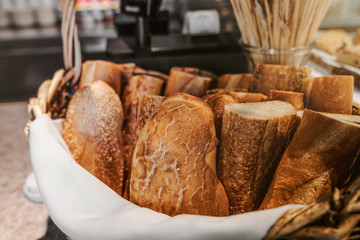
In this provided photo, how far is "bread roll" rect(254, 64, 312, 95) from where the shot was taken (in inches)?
22.6

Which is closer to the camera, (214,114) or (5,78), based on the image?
(214,114)

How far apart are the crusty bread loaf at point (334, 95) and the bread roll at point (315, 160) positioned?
10cm

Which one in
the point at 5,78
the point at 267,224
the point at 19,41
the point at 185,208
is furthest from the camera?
the point at 19,41

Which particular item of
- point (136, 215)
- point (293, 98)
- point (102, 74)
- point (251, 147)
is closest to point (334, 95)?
point (293, 98)

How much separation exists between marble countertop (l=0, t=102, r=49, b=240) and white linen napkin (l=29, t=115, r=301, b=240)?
226 mm

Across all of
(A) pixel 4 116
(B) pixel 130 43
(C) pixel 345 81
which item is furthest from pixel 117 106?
(A) pixel 4 116

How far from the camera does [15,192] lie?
30.9 inches

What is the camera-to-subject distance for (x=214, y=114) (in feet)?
1.74

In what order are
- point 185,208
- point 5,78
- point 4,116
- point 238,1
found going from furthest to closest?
1. point 5,78
2. point 4,116
3. point 238,1
4. point 185,208

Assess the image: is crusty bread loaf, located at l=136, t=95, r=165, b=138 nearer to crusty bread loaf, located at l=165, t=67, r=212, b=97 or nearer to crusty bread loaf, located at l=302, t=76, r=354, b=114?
crusty bread loaf, located at l=165, t=67, r=212, b=97

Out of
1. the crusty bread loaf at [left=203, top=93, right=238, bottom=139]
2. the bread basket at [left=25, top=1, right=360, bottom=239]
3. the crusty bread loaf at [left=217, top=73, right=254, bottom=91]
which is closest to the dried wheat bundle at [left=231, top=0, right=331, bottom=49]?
the crusty bread loaf at [left=217, top=73, right=254, bottom=91]

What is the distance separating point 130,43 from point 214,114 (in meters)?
0.55

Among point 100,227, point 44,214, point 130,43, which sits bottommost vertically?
point 44,214

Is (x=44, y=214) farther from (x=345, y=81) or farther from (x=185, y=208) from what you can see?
(x=345, y=81)
